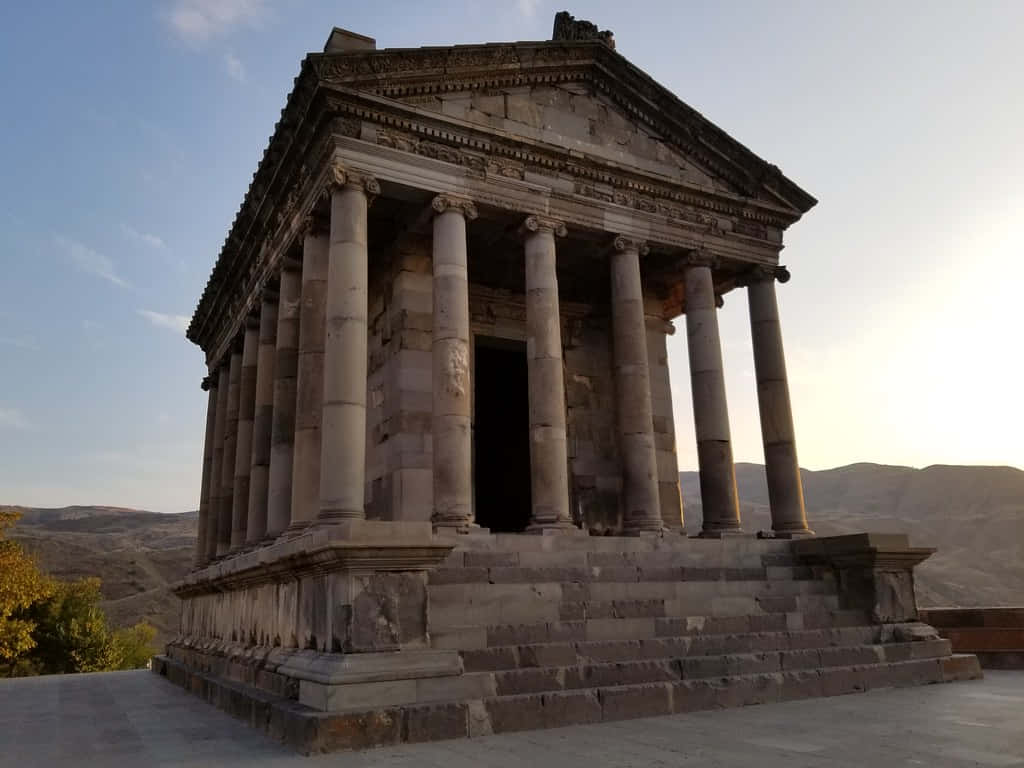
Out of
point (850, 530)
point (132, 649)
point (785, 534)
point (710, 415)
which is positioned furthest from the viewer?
point (850, 530)

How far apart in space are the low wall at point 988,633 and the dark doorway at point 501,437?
9922 millimetres

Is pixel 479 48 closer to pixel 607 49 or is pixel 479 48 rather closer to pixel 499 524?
pixel 607 49

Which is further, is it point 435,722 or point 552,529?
point 552,529

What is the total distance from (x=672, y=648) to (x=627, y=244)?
895 centimetres

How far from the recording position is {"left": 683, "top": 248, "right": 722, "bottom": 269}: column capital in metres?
16.9

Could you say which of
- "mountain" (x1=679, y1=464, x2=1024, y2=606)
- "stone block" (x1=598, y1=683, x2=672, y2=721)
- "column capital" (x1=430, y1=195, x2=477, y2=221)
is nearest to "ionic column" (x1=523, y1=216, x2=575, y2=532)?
"column capital" (x1=430, y1=195, x2=477, y2=221)

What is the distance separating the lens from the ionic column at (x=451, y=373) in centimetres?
1262

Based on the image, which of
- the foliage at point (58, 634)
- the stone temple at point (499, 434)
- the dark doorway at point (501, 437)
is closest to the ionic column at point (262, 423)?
the stone temple at point (499, 434)

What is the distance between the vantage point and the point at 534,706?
8023 mm

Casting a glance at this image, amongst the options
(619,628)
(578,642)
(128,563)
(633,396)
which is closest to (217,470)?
(633,396)

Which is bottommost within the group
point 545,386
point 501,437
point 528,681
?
point 528,681

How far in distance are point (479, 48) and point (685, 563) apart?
10654mm

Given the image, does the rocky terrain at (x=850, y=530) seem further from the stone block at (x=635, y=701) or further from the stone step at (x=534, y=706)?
the stone block at (x=635, y=701)

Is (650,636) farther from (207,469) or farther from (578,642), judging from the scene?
(207,469)
